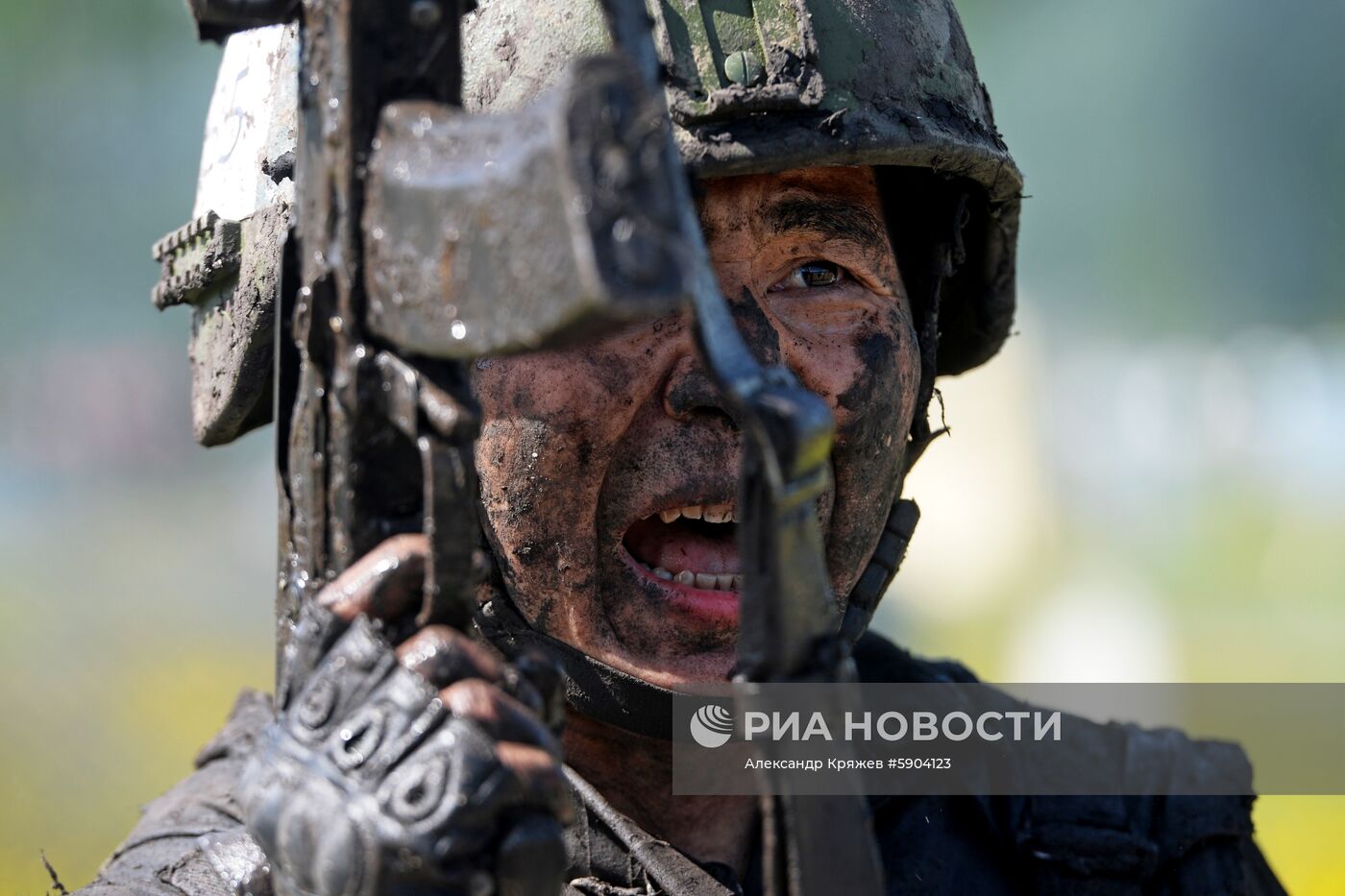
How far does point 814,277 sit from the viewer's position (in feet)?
7.11

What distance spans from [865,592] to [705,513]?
0.36 metres

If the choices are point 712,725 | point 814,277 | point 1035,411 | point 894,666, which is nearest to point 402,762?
point 712,725

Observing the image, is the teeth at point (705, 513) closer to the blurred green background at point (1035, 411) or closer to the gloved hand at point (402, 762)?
the gloved hand at point (402, 762)

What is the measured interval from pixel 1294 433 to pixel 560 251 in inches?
233

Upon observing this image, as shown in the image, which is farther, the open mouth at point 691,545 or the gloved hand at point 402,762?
the open mouth at point 691,545

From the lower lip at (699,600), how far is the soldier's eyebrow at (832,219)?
48cm

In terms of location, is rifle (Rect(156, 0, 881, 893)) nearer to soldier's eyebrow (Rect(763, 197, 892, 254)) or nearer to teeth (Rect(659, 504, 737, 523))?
teeth (Rect(659, 504, 737, 523))

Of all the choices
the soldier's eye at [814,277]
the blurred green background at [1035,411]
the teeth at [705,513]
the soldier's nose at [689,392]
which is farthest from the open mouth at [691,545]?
the blurred green background at [1035,411]

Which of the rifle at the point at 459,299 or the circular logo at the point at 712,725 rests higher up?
the rifle at the point at 459,299

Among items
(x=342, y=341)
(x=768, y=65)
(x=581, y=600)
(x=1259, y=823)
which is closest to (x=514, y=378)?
(x=581, y=600)

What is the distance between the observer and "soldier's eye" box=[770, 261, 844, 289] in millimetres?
2148

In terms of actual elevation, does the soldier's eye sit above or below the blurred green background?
below

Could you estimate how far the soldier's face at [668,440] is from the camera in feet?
6.68

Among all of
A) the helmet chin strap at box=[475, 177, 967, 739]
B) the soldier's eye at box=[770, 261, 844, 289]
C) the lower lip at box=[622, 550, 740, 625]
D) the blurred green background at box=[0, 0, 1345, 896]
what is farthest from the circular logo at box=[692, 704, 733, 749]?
the blurred green background at box=[0, 0, 1345, 896]
